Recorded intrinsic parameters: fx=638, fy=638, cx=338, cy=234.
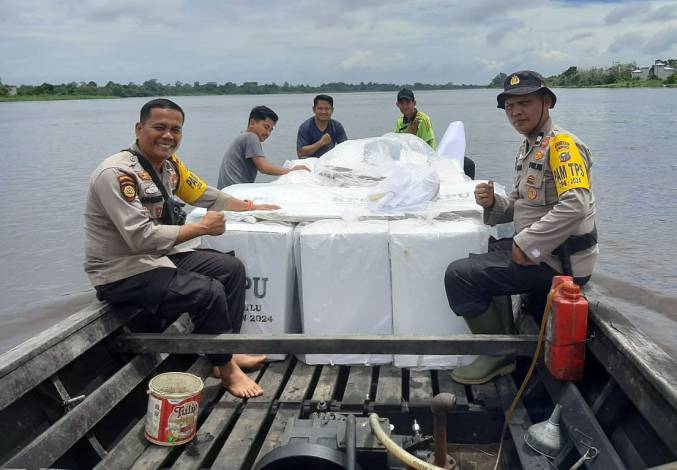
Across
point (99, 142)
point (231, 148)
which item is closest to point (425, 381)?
point (231, 148)

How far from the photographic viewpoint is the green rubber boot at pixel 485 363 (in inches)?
143

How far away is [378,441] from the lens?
2465 millimetres

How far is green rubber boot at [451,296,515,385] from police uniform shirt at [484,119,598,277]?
53 centimetres

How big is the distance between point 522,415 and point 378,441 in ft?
3.41

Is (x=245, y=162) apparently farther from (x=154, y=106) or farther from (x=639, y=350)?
(x=639, y=350)

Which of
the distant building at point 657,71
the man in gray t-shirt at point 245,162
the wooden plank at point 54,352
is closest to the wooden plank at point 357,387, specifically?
the wooden plank at point 54,352

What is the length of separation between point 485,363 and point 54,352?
2.28 metres

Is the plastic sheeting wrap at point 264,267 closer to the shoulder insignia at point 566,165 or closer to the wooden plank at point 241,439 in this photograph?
the wooden plank at point 241,439

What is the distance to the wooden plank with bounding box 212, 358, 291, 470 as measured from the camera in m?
2.96

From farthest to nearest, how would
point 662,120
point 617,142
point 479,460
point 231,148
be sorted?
point 662,120
point 617,142
point 231,148
point 479,460

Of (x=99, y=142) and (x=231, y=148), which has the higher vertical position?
(x=231, y=148)

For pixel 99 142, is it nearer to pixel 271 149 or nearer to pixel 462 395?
pixel 271 149

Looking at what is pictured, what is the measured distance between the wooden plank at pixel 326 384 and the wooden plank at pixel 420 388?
1.46 feet

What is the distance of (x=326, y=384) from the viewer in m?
3.73
